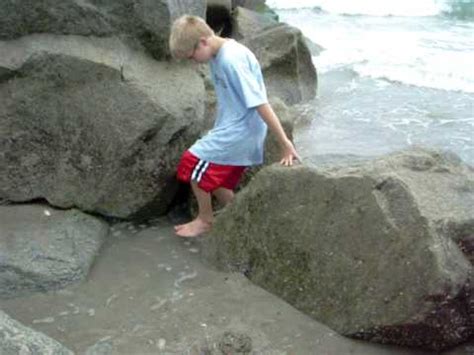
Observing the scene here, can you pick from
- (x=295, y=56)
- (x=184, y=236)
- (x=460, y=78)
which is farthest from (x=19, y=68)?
(x=460, y=78)

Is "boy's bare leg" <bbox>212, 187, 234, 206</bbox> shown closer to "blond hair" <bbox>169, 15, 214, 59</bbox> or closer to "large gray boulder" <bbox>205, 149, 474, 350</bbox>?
"large gray boulder" <bbox>205, 149, 474, 350</bbox>

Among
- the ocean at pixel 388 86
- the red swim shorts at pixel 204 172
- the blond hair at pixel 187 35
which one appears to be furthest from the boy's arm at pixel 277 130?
the blond hair at pixel 187 35

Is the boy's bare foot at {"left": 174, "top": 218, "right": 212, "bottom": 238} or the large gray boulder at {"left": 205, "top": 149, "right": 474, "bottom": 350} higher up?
the large gray boulder at {"left": 205, "top": 149, "right": 474, "bottom": 350}

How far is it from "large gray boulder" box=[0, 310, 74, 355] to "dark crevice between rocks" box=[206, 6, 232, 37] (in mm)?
5673

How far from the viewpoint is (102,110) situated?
13.0ft

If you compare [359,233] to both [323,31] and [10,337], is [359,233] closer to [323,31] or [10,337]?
[10,337]

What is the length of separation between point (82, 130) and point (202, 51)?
0.82m

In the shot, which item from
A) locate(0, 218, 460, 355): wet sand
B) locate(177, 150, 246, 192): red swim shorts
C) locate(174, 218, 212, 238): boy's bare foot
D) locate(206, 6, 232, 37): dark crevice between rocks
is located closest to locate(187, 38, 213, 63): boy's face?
locate(177, 150, 246, 192): red swim shorts

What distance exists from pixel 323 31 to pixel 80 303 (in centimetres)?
1085

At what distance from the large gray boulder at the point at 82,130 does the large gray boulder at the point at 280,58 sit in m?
2.82

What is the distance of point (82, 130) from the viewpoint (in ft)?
13.0

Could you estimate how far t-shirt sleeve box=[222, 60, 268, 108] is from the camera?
361 centimetres

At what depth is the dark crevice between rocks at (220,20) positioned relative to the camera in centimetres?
763

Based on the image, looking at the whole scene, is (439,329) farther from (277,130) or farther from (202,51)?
(202,51)
